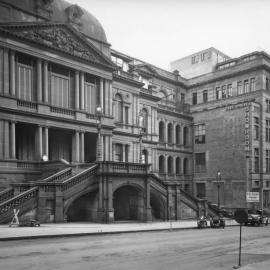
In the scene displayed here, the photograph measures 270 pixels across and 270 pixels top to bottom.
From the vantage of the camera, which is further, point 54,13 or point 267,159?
point 267,159

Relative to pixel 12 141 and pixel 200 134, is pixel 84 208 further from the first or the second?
pixel 200 134

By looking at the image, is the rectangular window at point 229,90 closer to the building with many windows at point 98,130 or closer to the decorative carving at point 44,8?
the building with many windows at point 98,130

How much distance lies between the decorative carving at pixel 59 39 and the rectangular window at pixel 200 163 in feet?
86.2

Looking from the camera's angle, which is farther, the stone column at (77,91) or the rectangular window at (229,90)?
the rectangular window at (229,90)

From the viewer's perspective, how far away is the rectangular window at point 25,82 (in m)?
36.0

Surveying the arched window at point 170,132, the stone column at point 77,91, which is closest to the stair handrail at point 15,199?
the stone column at point 77,91

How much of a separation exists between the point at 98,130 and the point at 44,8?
13077mm

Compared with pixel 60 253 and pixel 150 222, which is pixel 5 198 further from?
pixel 60 253

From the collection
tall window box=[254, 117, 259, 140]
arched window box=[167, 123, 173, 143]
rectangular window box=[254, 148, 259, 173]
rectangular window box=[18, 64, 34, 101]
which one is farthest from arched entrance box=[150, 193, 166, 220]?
arched window box=[167, 123, 173, 143]

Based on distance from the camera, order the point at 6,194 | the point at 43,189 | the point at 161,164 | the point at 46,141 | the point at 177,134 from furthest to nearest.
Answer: the point at 177,134 → the point at 161,164 → the point at 46,141 → the point at 6,194 → the point at 43,189

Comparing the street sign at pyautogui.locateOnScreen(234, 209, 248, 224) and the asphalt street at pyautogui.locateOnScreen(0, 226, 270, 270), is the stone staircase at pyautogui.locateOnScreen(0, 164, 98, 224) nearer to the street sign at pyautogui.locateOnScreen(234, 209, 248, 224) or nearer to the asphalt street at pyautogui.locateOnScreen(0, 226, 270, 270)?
the asphalt street at pyautogui.locateOnScreen(0, 226, 270, 270)

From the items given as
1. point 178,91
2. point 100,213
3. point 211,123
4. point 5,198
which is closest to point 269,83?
point 211,123

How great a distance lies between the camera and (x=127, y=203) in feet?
122

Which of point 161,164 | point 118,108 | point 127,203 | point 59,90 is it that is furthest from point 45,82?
point 161,164
